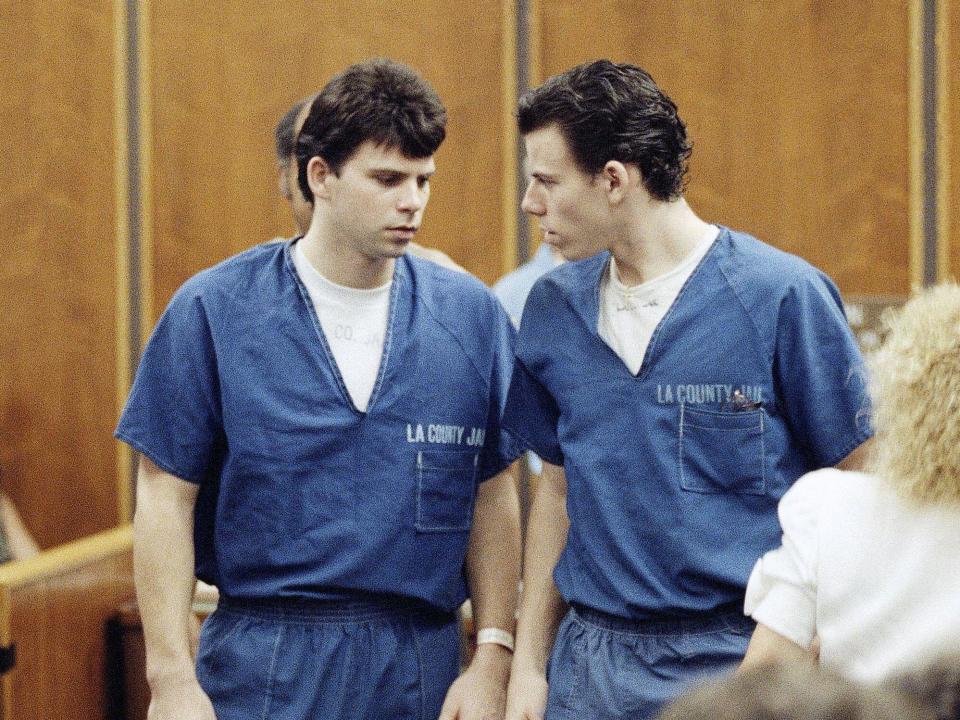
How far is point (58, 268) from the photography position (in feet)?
13.1

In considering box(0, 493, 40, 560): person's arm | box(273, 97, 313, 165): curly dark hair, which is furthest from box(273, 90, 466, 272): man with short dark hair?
box(0, 493, 40, 560): person's arm

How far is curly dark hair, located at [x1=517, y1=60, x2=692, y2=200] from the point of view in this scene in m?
1.93

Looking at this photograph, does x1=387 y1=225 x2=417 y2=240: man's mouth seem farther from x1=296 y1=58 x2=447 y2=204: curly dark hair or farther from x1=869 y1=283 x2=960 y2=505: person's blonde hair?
x1=869 y1=283 x2=960 y2=505: person's blonde hair

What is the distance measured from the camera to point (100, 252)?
4.03 meters

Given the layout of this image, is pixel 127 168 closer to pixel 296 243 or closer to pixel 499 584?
pixel 296 243

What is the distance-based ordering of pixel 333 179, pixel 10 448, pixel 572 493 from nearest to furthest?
pixel 572 493 < pixel 333 179 < pixel 10 448

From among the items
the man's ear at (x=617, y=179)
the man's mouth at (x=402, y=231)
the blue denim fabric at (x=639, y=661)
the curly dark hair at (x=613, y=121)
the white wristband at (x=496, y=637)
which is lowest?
the white wristband at (x=496, y=637)

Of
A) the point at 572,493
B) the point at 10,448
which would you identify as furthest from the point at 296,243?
the point at 10,448

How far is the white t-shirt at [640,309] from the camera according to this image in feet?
6.28

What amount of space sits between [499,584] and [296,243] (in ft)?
1.96

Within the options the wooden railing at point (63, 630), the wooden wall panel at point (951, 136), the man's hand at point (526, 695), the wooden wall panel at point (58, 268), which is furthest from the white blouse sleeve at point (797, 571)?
the wooden wall panel at point (58, 268)

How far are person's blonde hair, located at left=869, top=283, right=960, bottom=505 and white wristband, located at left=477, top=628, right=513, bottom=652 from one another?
85 cm

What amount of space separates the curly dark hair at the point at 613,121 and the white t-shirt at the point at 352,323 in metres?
0.37

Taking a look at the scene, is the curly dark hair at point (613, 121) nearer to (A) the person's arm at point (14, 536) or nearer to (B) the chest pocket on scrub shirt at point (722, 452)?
(B) the chest pocket on scrub shirt at point (722, 452)
